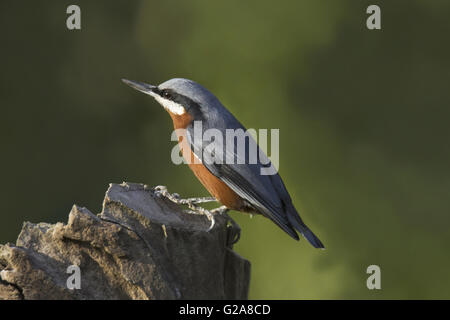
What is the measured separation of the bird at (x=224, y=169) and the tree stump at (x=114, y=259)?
0.75 metres

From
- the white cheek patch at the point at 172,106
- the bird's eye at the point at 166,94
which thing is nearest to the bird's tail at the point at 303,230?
the white cheek patch at the point at 172,106

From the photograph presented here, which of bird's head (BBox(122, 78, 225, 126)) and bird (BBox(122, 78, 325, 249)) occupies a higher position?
bird's head (BBox(122, 78, 225, 126))

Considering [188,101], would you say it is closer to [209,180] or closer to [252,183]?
[209,180]

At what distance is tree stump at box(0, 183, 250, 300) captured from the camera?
2.40 meters

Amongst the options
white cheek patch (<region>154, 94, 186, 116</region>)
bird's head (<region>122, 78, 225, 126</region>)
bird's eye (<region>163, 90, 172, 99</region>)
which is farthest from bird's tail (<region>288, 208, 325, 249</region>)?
bird's eye (<region>163, 90, 172, 99</region>)

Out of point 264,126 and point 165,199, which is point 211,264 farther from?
point 264,126

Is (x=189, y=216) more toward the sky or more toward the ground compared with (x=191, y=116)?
more toward the ground

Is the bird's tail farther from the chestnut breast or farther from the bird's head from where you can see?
the bird's head

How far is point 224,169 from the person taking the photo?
137 inches

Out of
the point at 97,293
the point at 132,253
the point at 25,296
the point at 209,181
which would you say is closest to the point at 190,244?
the point at 132,253

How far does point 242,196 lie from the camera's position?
3.40 meters

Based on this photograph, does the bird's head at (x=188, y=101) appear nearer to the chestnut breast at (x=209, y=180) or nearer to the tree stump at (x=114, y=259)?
the chestnut breast at (x=209, y=180)

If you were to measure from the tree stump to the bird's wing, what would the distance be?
716 millimetres

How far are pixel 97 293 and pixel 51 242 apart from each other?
31 centimetres
